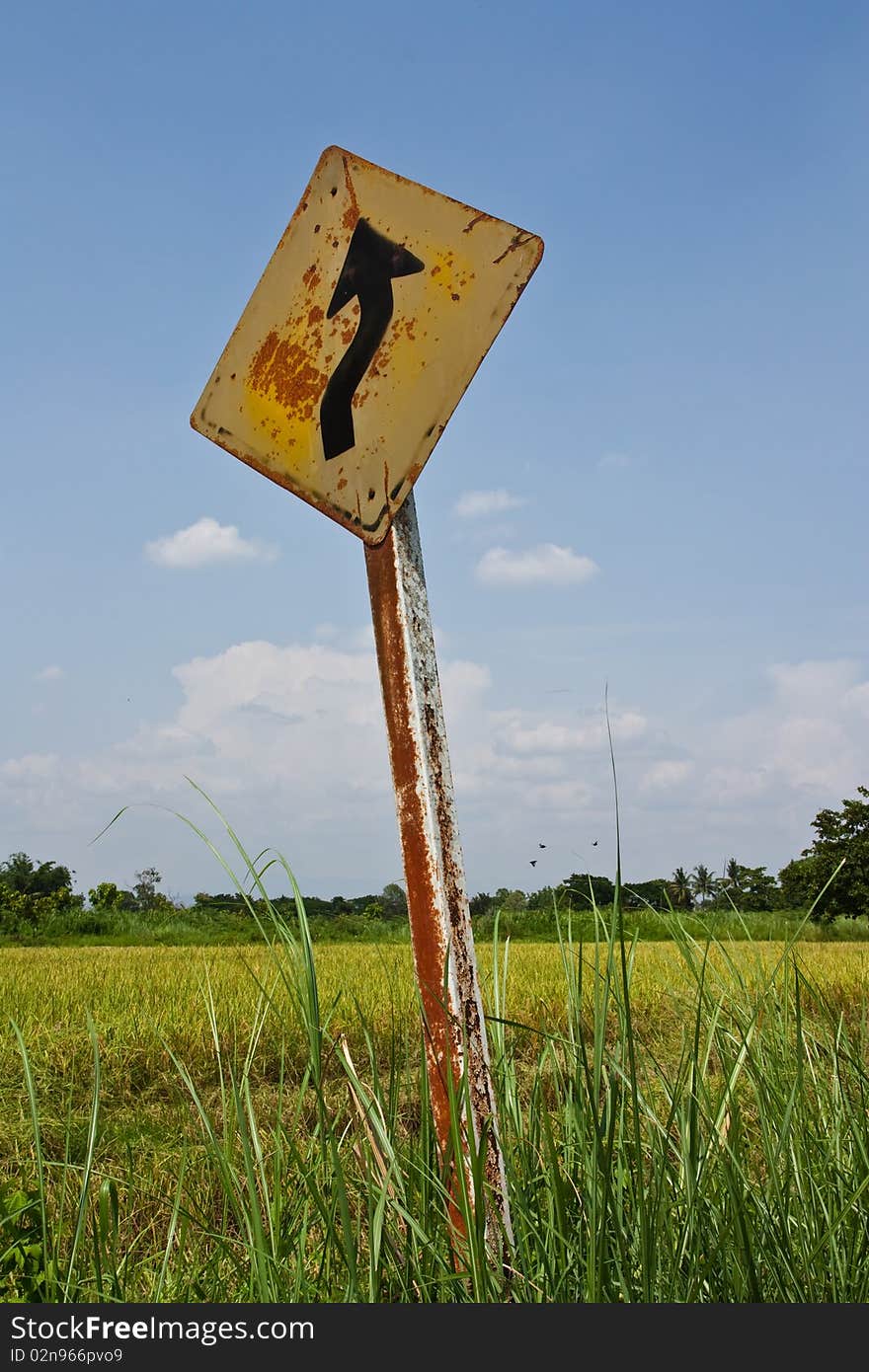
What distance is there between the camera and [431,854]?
4.59 ft

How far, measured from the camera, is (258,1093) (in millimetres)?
3988

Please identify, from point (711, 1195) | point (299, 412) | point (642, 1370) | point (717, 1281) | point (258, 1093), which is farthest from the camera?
point (258, 1093)

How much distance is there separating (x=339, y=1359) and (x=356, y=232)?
167 centimetres

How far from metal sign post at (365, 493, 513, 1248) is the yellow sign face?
10cm

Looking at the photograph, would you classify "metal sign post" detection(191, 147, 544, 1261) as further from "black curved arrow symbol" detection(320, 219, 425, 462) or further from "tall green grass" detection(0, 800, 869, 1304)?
"tall green grass" detection(0, 800, 869, 1304)

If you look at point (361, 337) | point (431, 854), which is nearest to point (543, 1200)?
point (431, 854)

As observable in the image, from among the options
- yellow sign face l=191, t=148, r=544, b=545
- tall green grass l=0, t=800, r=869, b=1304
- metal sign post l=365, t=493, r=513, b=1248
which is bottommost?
tall green grass l=0, t=800, r=869, b=1304

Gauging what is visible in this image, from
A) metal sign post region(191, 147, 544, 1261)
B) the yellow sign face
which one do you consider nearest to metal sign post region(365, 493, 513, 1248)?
metal sign post region(191, 147, 544, 1261)

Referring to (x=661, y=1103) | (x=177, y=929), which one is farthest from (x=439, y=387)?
(x=177, y=929)

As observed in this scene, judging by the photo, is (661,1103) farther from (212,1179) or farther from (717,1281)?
(717,1281)

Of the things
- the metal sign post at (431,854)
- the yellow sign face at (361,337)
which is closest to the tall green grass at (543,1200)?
the metal sign post at (431,854)

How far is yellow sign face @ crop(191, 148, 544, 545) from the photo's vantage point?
1.50 metres

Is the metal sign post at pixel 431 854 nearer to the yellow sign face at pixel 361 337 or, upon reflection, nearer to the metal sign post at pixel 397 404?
the metal sign post at pixel 397 404

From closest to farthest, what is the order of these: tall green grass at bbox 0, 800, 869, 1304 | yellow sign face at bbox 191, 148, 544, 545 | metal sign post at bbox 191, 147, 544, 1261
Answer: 1. tall green grass at bbox 0, 800, 869, 1304
2. metal sign post at bbox 191, 147, 544, 1261
3. yellow sign face at bbox 191, 148, 544, 545
